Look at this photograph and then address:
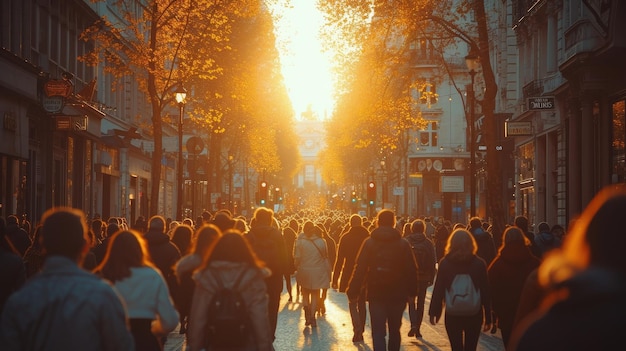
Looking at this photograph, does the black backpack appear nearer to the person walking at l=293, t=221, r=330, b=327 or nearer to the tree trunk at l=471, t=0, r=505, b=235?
the person walking at l=293, t=221, r=330, b=327

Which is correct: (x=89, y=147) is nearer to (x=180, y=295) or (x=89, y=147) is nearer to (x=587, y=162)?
(x=587, y=162)

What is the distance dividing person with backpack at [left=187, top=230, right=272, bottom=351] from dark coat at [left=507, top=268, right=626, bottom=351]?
16.5ft

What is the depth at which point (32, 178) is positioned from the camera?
107 ft

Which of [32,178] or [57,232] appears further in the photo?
[32,178]

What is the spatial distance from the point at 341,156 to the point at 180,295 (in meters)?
98.5

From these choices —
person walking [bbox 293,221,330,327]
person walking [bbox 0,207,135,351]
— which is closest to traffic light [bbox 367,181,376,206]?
person walking [bbox 293,221,330,327]

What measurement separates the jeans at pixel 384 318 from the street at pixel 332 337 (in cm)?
306

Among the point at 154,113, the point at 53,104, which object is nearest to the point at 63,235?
the point at 53,104

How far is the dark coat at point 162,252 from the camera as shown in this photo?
13523 mm

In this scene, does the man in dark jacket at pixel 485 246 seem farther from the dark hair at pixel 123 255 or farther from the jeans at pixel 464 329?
the dark hair at pixel 123 255

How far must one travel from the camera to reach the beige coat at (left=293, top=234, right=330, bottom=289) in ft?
64.3

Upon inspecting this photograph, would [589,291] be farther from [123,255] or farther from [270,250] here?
[270,250]

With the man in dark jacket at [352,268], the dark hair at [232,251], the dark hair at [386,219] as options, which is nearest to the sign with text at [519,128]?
the man in dark jacket at [352,268]

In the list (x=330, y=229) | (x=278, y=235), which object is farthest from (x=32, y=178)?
(x=278, y=235)
